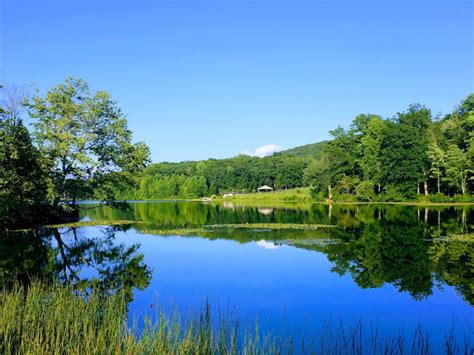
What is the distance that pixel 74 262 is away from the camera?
16.4 meters

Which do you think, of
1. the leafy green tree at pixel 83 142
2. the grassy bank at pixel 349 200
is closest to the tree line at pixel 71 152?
the leafy green tree at pixel 83 142

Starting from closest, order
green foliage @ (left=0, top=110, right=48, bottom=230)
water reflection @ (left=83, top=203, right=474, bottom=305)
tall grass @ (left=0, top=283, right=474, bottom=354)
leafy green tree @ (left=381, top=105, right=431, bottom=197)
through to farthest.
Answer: tall grass @ (left=0, top=283, right=474, bottom=354), water reflection @ (left=83, top=203, right=474, bottom=305), green foliage @ (left=0, top=110, right=48, bottom=230), leafy green tree @ (left=381, top=105, right=431, bottom=197)

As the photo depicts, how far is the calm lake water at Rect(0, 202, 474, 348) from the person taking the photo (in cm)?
973

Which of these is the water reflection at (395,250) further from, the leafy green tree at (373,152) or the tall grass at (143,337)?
the leafy green tree at (373,152)

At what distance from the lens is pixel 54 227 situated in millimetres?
29953

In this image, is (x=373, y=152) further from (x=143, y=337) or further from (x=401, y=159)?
(x=143, y=337)

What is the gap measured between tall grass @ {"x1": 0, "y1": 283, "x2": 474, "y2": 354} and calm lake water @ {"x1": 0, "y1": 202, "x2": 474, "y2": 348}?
88 cm

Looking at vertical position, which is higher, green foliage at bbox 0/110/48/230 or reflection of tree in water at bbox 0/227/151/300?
green foliage at bbox 0/110/48/230

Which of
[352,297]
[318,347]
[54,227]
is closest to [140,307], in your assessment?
[318,347]

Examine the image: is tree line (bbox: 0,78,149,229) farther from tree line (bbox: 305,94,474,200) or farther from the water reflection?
tree line (bbox: 305,94,474,200)

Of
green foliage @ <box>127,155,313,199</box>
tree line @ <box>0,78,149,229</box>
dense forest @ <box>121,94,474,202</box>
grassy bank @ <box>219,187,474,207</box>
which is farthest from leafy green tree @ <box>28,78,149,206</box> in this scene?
green foliage @ <box>127,155,313,199</box>

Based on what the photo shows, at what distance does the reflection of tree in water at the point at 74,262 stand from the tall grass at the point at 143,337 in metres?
2.89

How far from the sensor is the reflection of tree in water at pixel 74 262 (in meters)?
12.8

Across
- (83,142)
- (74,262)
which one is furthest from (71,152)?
(74,262)
